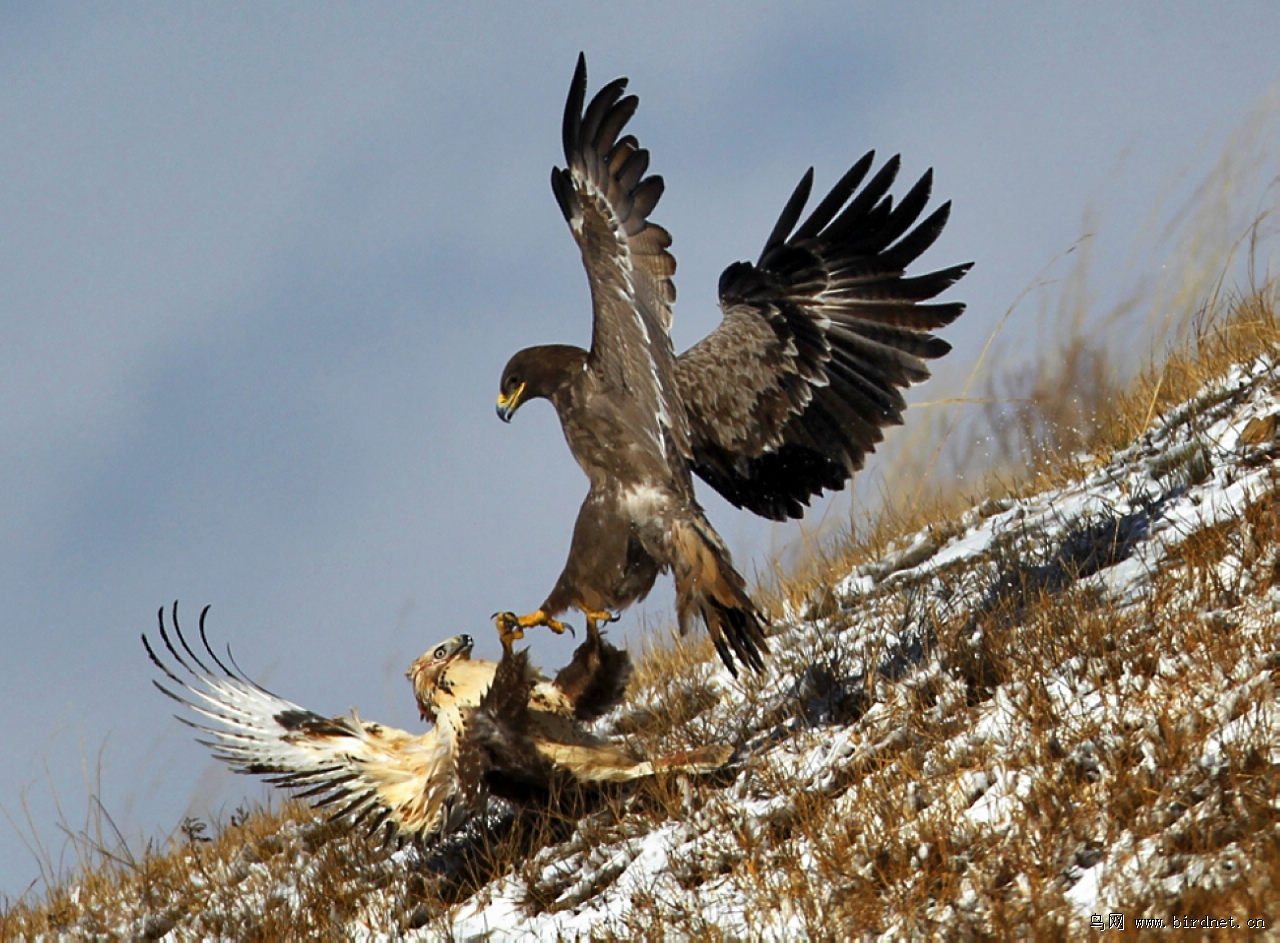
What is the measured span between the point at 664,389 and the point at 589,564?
0.86 m

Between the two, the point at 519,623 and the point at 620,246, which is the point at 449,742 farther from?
the point at 620,246

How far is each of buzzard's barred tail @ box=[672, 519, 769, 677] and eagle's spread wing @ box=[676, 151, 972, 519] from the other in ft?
3.44

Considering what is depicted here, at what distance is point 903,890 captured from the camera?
3.95 meters

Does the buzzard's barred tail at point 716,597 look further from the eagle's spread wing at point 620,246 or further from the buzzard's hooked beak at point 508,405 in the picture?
the buzzard's hooked beak at point 508,405

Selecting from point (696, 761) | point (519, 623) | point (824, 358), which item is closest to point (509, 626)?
→ point (519, 623)

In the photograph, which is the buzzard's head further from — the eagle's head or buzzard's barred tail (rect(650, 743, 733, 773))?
buzzard's barred tail (rect(650, 743, 733, 773))

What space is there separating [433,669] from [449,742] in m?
0.44

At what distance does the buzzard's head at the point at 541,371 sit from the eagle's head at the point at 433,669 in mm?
1065

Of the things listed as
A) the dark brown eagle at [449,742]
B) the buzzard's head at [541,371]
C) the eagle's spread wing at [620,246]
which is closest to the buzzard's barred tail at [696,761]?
the dark brown eagle at [449,742]

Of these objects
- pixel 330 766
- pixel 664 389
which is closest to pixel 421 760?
pixel 330 766

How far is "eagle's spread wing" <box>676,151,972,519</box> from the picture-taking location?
6516mm

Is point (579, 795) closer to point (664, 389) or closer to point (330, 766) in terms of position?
point (330, 766)

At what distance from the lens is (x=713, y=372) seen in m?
6.43

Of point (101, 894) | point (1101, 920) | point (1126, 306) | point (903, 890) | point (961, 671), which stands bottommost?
point (1101, 920)
